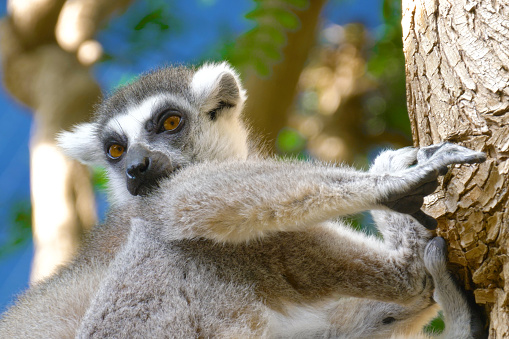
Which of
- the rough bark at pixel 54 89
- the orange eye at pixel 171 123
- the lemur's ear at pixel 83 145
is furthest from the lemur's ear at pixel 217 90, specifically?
the rough bark at pixel 54 89

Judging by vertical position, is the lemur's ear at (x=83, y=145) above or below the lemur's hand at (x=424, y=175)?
above

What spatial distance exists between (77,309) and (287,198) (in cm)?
134

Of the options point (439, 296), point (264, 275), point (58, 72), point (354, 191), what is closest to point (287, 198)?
point (354, 191)

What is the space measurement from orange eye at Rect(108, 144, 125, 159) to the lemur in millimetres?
449

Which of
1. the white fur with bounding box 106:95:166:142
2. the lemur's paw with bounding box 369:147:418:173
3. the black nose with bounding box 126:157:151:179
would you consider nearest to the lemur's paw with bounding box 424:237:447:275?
the lemur's paw with bounding box 369:147:418:173

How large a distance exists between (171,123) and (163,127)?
6 cm

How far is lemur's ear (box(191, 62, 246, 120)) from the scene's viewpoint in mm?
3570

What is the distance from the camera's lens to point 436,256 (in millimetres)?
2322

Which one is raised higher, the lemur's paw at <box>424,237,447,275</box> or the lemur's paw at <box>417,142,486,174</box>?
the lemur's paw at <box>417,142,486,174</box>

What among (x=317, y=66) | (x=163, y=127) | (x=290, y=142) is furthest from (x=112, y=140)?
(x=317, y=66)

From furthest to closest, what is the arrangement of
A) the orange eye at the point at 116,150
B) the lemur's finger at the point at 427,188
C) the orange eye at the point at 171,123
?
the orange eye at the point at 116,150, the orange eye at the point at 171,123, the lemur's finger at the point at 427,188

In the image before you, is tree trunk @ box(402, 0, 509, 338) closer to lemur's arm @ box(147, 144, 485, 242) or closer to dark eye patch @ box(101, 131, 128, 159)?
lemur's arm @ box(147, 144, 485, 242)

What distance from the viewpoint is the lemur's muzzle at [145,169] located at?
2.99 m

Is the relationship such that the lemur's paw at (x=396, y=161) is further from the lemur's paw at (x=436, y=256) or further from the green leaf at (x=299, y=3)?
the green leaf at (x=299, y=3)
